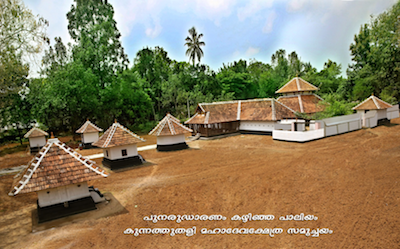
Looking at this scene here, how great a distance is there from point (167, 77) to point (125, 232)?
1475 inches

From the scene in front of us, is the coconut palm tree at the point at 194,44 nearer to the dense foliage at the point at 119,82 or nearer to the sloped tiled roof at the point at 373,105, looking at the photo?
the dense foliage at the point at 119,82

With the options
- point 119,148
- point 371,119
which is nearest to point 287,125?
point 371,119

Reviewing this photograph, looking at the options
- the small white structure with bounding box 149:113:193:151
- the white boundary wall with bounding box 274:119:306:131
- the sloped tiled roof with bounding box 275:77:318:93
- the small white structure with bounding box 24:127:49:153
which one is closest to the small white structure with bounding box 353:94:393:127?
the sloped tiled roof with bounding box 275:77:318:93

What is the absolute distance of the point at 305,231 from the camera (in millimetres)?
8016

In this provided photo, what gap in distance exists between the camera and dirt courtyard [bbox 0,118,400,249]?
7773 mm

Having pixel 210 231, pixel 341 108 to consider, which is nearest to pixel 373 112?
pixel 341 108

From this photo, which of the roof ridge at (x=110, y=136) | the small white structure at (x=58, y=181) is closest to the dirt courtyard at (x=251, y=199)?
the small white structure at (x=58, y=181)

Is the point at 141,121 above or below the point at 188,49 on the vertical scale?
below

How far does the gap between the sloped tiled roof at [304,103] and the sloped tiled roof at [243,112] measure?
2833 mm

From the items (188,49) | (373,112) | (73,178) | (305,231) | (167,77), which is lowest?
(305,231)

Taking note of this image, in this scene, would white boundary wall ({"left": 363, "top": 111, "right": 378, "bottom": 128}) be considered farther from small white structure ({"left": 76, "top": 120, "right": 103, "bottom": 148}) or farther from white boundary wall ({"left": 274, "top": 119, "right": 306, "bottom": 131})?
small white structure ({"left": 76, "top": 120, "right": 103, "bottom": 148})

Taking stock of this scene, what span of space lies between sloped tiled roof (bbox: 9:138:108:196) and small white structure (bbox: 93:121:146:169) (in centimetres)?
544

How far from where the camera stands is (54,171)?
Result: 31.6ft

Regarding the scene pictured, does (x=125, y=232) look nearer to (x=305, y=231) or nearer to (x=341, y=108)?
(x=305, y=231)
